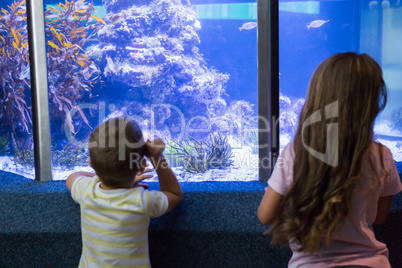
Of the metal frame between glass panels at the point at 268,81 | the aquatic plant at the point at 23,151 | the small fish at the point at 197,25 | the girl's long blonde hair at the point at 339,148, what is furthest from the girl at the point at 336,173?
the aquatic plant at the point at 23,151

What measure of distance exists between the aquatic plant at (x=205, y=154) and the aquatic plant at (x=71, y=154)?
54 centimetres

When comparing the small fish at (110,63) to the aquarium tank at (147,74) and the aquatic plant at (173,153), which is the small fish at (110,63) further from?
the aquatic plant at (173,153)

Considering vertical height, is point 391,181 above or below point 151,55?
below

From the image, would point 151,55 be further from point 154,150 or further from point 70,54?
point 154,150

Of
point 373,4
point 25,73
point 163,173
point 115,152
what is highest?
point 373,4

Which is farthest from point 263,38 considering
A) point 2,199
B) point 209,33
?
point 2,199

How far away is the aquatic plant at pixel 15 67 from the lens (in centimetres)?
204

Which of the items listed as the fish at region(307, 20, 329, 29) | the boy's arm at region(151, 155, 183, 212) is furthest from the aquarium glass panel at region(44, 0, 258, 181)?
the boy's arm at region(151, 155, 183, 212)

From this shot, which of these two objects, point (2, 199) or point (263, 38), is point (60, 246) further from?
point (263, 38)

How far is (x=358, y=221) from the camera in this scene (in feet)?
3.00

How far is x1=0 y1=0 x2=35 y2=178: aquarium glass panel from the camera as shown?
204 cm

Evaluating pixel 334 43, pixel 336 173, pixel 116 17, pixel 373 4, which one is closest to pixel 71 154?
pixel 116 17

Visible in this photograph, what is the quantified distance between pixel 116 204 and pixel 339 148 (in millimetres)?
653

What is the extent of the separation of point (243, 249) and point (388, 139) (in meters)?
1.82
